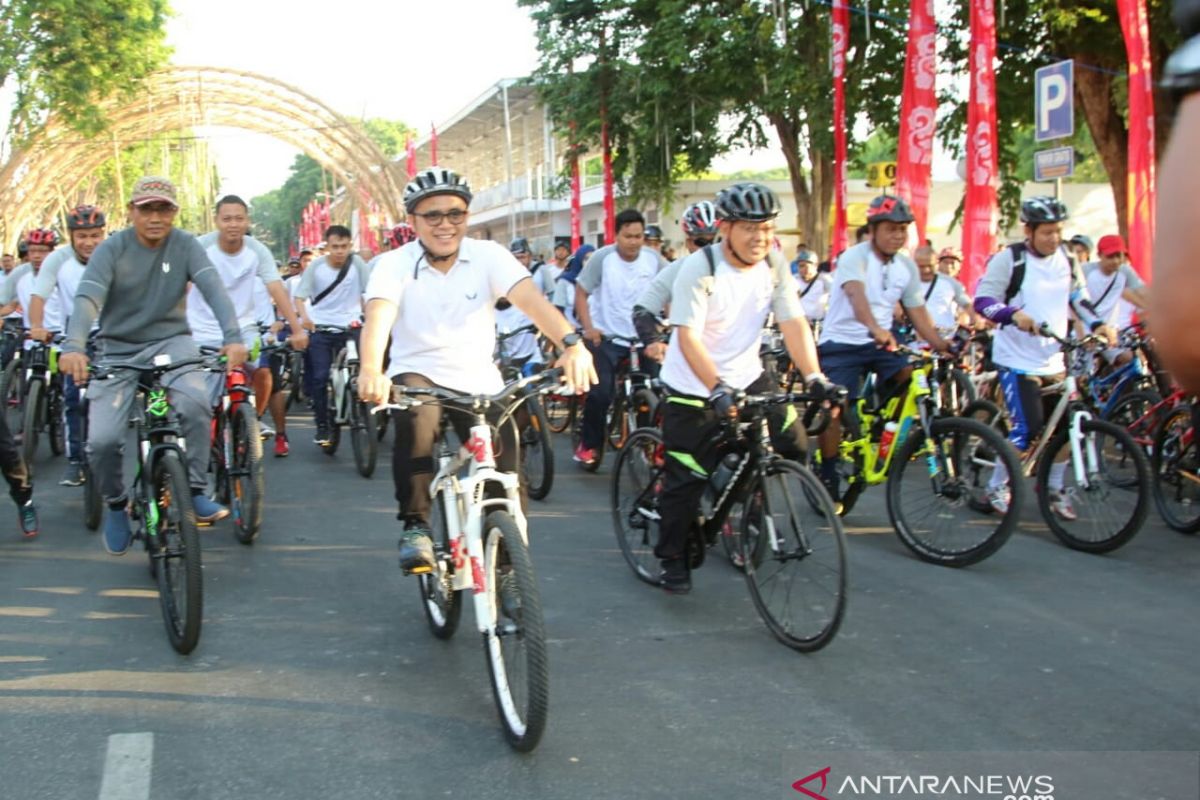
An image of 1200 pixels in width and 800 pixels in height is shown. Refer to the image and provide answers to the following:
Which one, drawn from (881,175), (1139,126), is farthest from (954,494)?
(881,175)

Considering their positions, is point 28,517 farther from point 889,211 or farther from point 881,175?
point 881,175

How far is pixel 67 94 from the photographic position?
32812mm

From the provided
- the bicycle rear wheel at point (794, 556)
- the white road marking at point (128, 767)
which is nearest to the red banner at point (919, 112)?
the bicycle rear wheel at point (794, 556)

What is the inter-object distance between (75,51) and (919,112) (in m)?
24.8

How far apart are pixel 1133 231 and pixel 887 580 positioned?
6630 mm

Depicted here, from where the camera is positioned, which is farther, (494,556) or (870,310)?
(870,310)

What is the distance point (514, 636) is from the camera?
13.4 feet

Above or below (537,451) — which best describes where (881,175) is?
above

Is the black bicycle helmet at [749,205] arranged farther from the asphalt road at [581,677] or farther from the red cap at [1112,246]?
the red cap at [1112,246]

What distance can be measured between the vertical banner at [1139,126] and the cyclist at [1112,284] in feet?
1.40

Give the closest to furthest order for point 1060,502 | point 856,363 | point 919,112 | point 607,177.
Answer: point 1060,502 < point 856,363 < point 919,112 < point 607,177

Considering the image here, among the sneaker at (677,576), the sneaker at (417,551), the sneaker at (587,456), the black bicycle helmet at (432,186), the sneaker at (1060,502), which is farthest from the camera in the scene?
the sneaker at (587,456)

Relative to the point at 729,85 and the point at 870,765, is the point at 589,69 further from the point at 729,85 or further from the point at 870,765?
the point at 870,765

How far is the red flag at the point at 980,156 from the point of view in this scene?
537 inches
